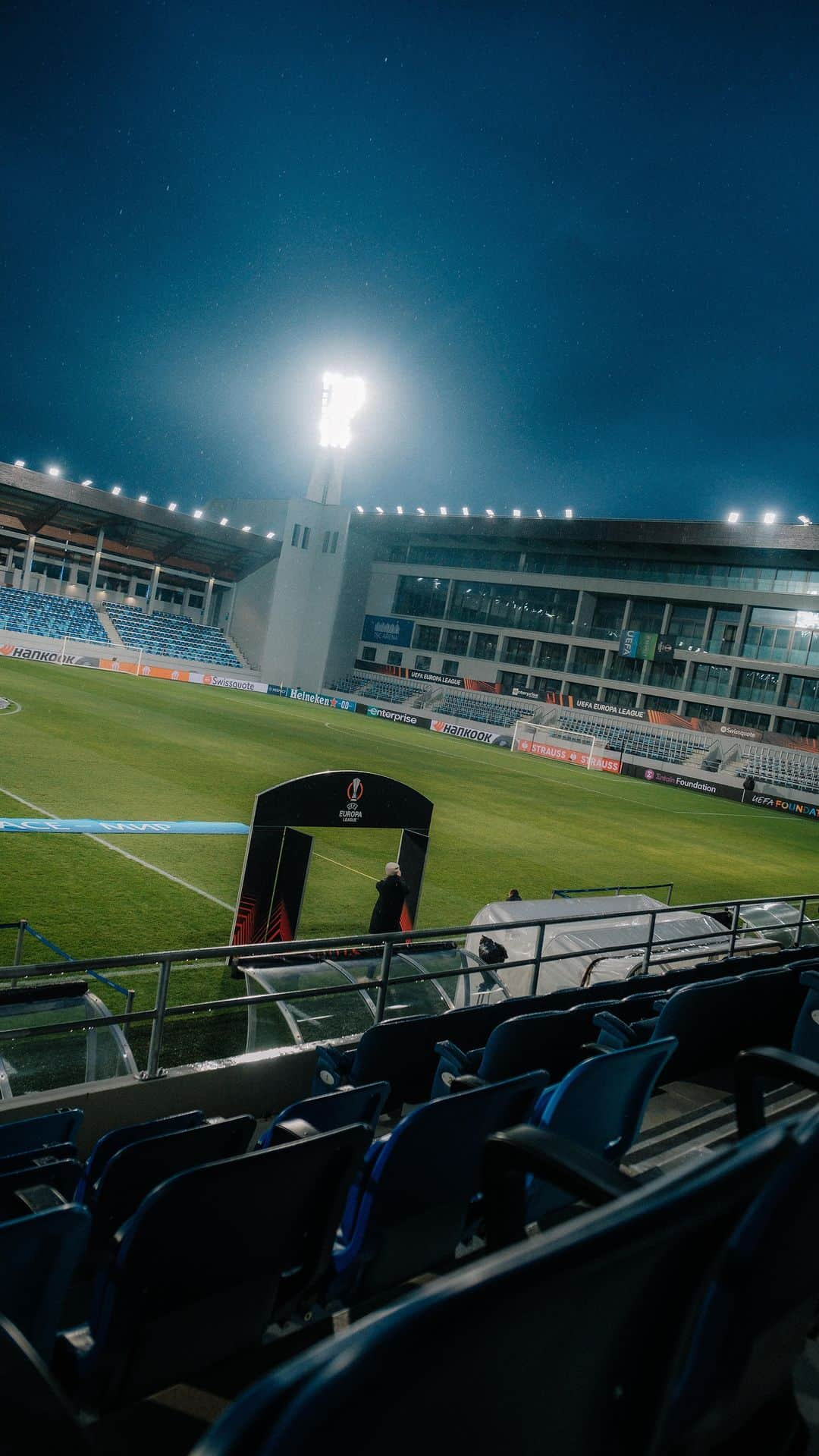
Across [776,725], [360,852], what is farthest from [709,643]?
[360,852]

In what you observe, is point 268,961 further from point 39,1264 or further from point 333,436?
point 333,436

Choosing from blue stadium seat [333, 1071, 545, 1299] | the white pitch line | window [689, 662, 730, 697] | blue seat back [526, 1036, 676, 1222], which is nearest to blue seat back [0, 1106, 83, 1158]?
blue stadium seat [333, 1071, 545, 1299]

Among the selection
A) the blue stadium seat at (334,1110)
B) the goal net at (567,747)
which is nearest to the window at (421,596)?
the goal net at (567,747)

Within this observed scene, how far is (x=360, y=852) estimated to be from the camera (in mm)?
19625

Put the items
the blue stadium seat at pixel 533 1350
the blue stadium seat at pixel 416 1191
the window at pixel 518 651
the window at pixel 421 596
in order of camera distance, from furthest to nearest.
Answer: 1. the window at pixel 421 596
2. the window at pixel 518 651
3. the blue stadium seat at pixel 416 1191
4. the blue stadium seat at pixel 533 1350

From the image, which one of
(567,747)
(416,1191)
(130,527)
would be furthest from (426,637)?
(416,1191)

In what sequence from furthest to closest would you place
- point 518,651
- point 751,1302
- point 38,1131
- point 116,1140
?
point 518,651
point 38,1131
point 116,1140
point 751,1302

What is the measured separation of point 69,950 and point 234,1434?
10.5 m

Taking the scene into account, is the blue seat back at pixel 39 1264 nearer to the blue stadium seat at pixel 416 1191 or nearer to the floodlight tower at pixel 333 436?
the blue stadium seat at pixel 416 1191

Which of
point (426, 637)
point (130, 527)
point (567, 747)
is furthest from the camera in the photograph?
point (426, 637)

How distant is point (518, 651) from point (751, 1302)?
2913 inches

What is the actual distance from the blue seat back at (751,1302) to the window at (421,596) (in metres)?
79.0

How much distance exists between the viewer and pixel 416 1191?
123 inches

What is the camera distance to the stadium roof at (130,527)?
64.5 metres
